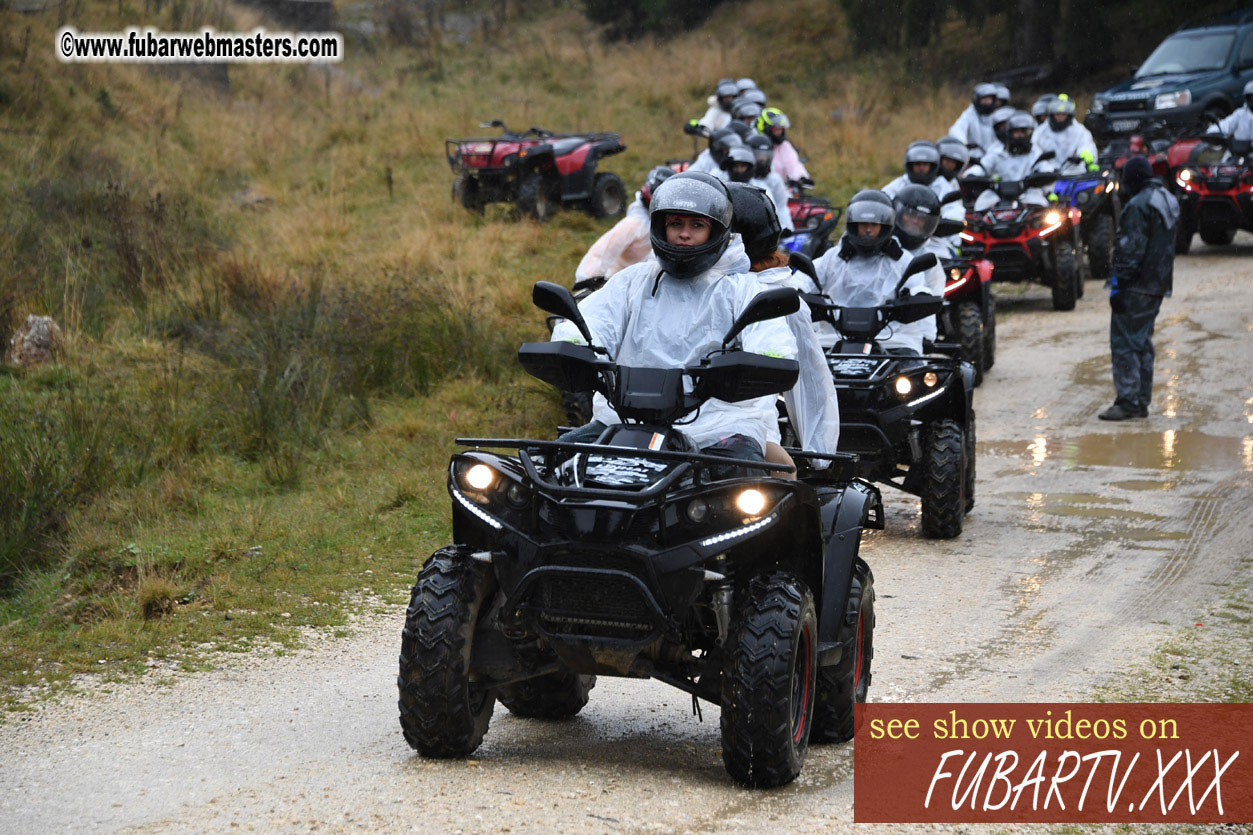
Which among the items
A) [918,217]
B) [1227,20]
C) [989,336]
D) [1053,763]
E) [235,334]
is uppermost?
[1227,20]

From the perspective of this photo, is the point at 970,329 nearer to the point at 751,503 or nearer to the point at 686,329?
the point at 686,329

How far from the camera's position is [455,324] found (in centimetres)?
1300

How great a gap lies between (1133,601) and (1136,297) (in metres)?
5.81

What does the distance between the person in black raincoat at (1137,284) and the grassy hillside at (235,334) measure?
5.08m

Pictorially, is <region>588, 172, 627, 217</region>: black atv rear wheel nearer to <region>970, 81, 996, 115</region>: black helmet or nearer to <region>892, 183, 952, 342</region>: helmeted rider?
<region>970, 81, 996, 115</region>: black helmet

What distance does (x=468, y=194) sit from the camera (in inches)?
784

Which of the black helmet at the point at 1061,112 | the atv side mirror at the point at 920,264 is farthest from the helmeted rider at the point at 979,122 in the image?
the atv side mirror at the point at 920,264

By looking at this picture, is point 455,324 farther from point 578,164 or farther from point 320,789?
point 320,789

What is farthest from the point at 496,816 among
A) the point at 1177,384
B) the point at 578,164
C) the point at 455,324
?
the point at 578,164

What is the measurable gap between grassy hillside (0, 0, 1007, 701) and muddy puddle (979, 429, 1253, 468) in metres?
3.92

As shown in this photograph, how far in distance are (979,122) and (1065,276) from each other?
343cm

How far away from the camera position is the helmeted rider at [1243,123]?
19.5 meters

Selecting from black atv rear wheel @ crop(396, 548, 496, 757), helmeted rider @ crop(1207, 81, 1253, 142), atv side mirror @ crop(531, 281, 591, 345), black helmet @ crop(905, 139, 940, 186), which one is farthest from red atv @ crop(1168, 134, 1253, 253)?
black atv rear wheel @ crop(396, 548, 496, 757)

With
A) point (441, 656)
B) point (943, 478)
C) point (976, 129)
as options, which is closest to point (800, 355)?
point (441, 656)
